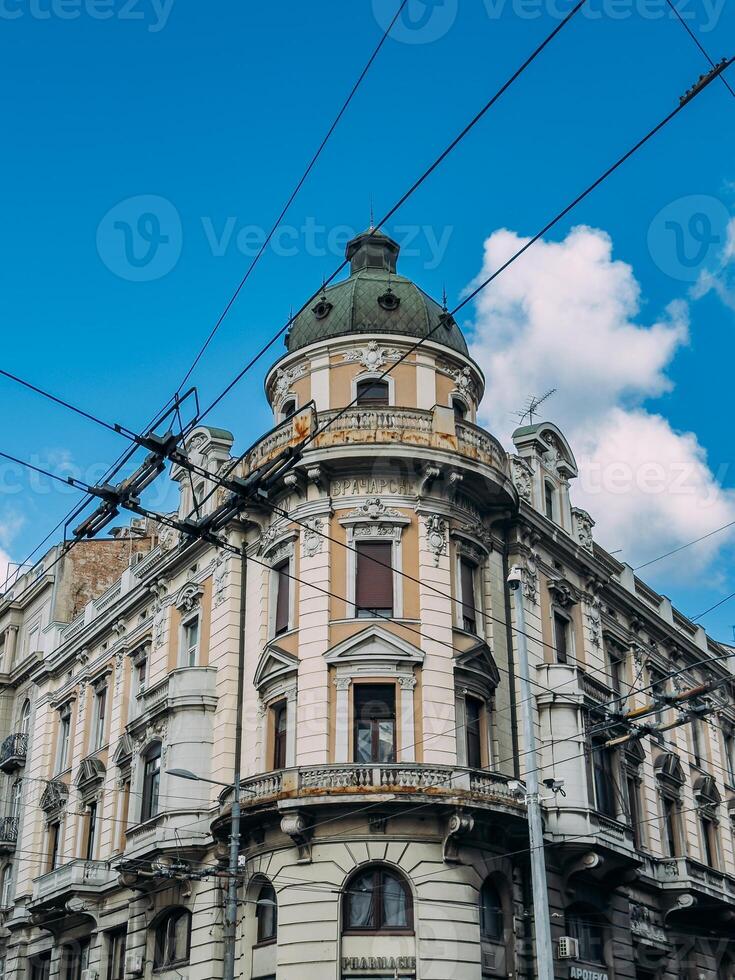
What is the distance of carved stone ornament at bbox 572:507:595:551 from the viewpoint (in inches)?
1600

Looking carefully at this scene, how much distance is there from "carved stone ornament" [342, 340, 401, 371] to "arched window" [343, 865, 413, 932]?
14394 mm

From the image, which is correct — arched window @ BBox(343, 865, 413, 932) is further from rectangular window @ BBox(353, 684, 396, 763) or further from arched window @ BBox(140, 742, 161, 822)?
arched window @ BBox(140, 742, 161, 822)

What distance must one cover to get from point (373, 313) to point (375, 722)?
1340 centimetres

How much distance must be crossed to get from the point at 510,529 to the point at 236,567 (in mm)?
8155

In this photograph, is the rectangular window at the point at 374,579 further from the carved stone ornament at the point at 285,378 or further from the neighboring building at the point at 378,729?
the carved stone ornament at the point at 285,378

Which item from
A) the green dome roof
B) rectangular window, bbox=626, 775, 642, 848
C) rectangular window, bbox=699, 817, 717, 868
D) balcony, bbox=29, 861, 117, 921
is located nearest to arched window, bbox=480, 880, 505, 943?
rectangular window, bbox=626, 775, 642, 848

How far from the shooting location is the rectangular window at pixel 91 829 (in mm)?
40312

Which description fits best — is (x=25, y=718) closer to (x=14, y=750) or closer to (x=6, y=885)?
(x=14, y=750)

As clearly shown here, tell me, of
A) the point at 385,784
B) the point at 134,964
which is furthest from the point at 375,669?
the point at 134,964

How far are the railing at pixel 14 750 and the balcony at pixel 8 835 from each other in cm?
217

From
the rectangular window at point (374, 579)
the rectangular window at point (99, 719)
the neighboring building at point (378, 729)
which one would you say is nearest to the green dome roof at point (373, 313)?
the neighboring building at point (378, 729)

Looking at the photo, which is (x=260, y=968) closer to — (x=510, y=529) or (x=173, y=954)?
(x=173, y=954)

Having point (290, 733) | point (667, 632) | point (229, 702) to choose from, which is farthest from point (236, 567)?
point (667, 632)

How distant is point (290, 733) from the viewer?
101 feet
